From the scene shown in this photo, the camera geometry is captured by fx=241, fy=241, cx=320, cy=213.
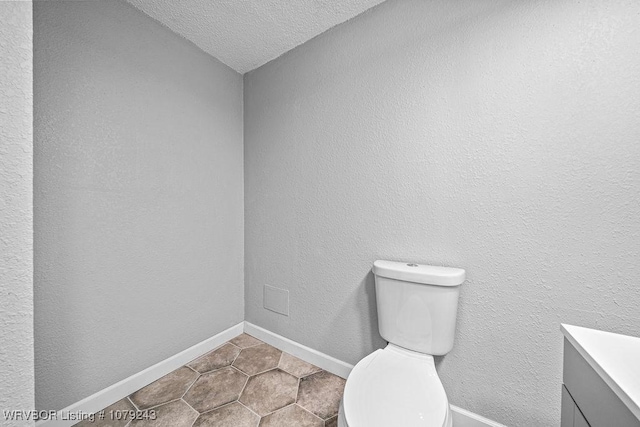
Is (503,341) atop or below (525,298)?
below

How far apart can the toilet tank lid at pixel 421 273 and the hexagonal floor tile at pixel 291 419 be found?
2.50ft

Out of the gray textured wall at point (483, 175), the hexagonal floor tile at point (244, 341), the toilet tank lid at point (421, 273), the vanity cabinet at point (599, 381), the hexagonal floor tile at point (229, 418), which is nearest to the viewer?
the vanity cabinet at point (599, 381)

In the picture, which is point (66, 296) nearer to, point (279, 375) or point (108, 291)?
point (108, 291)

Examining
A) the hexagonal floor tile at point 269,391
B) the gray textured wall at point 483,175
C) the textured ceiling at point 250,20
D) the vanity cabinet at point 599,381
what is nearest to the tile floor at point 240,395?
the hexagonal floor tile at point 269,391

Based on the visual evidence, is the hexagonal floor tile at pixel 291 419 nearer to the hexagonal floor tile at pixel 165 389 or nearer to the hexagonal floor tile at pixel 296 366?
the hexagonal floor tile at pixel 296 366

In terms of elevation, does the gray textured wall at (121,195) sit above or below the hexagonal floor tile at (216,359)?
above

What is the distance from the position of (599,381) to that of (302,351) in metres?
1.41

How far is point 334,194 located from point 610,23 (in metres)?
1.28

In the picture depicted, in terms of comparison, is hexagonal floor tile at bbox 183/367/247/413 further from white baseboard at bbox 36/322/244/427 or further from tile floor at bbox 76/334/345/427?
white baseboard at bbox 36/322/244/427

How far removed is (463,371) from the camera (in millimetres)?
1117

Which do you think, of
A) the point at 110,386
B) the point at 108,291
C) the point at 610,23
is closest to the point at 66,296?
the point at 108,291

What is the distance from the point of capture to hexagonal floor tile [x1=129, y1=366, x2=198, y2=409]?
1251mm

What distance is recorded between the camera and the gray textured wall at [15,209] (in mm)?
521

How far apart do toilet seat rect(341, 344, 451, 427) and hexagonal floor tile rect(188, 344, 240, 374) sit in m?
1.05
